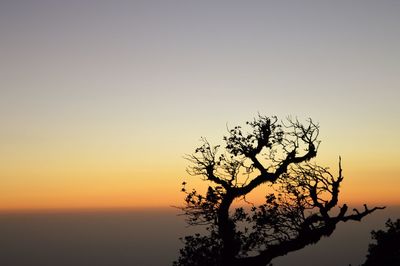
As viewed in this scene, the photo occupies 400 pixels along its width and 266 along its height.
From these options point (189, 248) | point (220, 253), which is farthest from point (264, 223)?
point (189, 248)

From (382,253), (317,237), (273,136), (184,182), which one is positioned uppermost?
(273,136)

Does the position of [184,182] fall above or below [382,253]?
above

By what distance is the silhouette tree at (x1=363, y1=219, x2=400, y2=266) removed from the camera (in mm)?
28755

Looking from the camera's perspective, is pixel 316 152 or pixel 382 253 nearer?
pixel 316 152

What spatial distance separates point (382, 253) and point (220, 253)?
15.8 m

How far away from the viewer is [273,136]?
24.2 m

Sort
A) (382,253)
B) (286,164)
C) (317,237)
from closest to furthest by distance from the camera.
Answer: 1. (317,237)
2. (286,164)
3. (382,253)

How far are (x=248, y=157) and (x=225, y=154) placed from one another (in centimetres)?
138

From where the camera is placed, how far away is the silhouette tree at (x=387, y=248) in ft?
94.3

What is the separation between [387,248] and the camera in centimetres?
3325

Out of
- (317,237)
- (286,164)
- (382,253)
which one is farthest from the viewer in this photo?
(382,253)

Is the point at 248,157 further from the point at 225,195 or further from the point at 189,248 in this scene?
the point at 189,248

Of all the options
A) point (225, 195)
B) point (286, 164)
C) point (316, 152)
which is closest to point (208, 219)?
point (225, 195)

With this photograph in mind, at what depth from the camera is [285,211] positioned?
A: 24.4m
